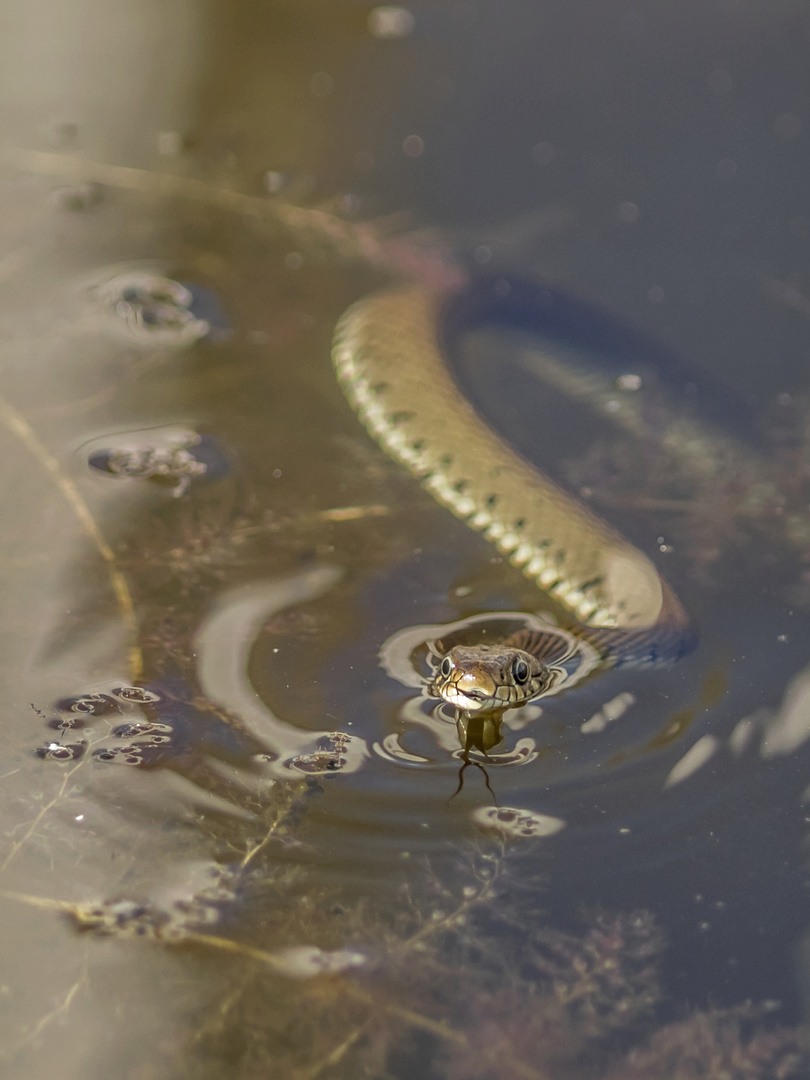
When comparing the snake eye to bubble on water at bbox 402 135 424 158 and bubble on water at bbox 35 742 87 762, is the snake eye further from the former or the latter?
bubble on water at bbox 402 135 424 158

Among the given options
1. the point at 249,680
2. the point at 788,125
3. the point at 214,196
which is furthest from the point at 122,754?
the point at 788,125

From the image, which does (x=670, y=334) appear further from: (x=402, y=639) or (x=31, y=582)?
(x=31, y=582)

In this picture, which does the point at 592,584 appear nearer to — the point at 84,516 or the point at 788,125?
the point at 84,516

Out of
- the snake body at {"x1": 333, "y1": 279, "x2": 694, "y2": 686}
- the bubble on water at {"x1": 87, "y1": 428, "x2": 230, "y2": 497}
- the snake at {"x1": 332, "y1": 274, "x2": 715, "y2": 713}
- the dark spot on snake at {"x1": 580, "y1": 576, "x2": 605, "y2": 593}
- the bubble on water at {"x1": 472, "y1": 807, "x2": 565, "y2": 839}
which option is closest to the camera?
the bubble on water at {"x1": 472, "y1": 807, "x2": 565, "y2": 839}

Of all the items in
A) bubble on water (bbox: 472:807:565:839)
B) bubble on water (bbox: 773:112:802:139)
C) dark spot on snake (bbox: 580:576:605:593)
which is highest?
bubble on water (bbox: 773:112:802:139)

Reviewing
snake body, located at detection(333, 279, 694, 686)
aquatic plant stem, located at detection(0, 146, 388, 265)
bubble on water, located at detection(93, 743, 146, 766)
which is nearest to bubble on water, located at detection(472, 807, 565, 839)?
snake body, located at detection(333, 279, 694, 686)

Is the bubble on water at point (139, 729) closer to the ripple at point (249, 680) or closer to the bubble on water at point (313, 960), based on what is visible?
the ripple at point (249, 680)

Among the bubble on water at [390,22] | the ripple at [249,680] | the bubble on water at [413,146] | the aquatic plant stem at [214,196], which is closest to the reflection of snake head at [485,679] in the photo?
the ripple at [249,680]
